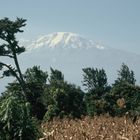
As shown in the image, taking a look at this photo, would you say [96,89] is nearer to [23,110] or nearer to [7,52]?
[7,52]

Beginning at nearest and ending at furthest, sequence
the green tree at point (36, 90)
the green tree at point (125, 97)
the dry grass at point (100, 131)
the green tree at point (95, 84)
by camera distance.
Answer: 1. the dry grass at point (100, 131)
2. the green tree at point (36, 90)
3. the green tree at point (125, 97)
4. the green tree at point (95, 84)

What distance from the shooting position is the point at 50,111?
5366cm

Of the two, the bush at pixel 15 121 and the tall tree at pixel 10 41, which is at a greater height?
the tall tree at pixel 10 41

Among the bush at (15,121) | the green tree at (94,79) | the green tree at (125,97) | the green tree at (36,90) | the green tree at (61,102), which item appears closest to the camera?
the bush at (15,121)

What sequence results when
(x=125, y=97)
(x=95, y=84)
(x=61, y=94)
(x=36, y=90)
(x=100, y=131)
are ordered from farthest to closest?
(x=95, y=84)
(x=125, y=97)
(x=36, y=90)
(x=61, y=94)
(x=100, y=131)

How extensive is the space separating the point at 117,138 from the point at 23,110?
37.4 ft

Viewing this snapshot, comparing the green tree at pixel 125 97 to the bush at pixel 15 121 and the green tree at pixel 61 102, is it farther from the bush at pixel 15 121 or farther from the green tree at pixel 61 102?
the bush at pixel 15 121

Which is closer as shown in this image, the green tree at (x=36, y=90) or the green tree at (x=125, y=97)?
the green tree at (x=36, y=90)

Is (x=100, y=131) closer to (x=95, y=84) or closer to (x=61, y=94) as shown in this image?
(x=61, y=94)

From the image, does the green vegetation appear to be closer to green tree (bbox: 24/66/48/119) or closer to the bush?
green tree (bbox: 24/66/48/119)

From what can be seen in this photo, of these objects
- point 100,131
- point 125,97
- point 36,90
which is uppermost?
point 36,90

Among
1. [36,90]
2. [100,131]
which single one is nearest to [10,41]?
[36,90]

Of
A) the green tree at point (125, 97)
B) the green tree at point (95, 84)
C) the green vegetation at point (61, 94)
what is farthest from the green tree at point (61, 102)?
the green tree at point (95, 84)

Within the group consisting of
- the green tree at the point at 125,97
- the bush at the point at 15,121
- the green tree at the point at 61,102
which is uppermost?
the green tree at the point at 125,97
